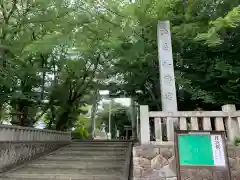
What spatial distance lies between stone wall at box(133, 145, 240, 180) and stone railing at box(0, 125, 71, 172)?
13.2 feet

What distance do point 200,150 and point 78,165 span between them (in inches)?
171

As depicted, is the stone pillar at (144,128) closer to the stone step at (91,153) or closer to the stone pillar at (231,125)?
the stone pillar at (231,125)

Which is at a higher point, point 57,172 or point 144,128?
point 144,128

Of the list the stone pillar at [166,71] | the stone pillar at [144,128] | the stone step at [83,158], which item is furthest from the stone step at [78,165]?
the stone pillar at [166,71]

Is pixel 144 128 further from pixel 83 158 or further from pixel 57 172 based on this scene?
pixel 83 158

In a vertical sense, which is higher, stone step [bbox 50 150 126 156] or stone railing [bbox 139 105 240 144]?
stone railing [bbox 139 105 240 144]

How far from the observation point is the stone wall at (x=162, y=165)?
14.3 feet

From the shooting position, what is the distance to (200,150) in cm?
368

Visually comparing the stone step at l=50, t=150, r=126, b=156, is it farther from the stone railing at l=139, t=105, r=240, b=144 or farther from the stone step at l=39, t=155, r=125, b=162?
the stone railing at l=139, t=105, r=240, b=144

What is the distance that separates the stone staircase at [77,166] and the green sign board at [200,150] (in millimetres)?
2317

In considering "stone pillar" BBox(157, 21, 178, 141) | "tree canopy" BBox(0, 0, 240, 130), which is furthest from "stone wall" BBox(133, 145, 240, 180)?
"tree canopy" BBox(0, 0, 240, 130)

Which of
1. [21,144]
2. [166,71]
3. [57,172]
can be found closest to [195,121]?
[166,71]

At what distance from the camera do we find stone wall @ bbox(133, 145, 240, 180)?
171 inches

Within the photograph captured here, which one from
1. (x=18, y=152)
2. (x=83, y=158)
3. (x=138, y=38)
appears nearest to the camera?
(x=18, y=152)
